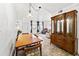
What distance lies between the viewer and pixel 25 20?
6.42 ft

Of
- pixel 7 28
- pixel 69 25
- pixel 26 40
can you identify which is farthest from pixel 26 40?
pixel 69 25

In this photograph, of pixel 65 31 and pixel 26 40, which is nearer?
pixel 26 40

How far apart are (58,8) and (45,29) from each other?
44cm

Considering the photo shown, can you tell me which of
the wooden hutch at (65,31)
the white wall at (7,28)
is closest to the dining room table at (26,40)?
the white wall at (7,28)

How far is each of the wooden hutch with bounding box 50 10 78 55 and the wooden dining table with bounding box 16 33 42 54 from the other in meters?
0.31

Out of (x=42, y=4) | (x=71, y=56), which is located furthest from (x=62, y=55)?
(x=42, y=4)

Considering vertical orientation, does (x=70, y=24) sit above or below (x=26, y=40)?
above

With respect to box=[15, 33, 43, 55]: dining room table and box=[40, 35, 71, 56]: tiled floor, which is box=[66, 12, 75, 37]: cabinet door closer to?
box=[40, 35, 71, 56]: tiled floor

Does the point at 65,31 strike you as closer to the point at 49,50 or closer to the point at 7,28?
the point at 49,50

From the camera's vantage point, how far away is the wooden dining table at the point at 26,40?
1.94 metres

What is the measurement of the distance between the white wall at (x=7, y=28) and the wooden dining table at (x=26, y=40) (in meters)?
0.10

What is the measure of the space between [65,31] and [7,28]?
1062mm

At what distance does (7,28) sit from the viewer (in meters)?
1.71

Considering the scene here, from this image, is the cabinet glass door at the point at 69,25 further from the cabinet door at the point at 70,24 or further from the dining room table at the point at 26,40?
the dining room table at the point at 26,40
